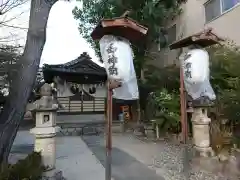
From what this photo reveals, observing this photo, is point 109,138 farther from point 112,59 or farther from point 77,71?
point 77,71

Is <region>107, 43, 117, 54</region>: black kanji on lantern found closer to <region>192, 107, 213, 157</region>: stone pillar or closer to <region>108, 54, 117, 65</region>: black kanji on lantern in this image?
<region>108, 54, 117, 65</region>: black kanji on lantern

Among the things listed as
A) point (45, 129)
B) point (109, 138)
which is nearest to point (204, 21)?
point (45, 129)

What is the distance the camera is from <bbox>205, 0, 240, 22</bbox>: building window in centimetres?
1170

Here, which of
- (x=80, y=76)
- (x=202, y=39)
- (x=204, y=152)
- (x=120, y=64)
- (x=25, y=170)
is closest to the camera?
(x=120, y=64)

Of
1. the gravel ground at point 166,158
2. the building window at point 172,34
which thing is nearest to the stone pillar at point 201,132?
the gravel ground at point 166,158

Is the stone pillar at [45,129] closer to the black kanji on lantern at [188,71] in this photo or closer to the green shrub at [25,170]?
the green shrub at [25,170]

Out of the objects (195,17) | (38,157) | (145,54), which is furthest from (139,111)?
(38,157)

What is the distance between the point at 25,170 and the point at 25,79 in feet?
6.29

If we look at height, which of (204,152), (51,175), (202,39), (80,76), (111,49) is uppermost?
(80,76)

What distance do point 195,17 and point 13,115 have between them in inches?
483

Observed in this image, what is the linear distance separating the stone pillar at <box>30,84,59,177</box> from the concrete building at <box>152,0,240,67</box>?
8612mm

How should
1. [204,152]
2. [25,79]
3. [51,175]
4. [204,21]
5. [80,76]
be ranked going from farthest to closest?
1. [80,76]
2. [204,21]
3. [204,152]
4. [25,79]
5. [51,175]

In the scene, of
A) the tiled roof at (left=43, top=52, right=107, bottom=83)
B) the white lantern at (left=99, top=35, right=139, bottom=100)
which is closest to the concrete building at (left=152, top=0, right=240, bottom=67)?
the tiled roof at (left=43, top=52, right=107, bottom=83)

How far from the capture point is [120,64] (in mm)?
4500
